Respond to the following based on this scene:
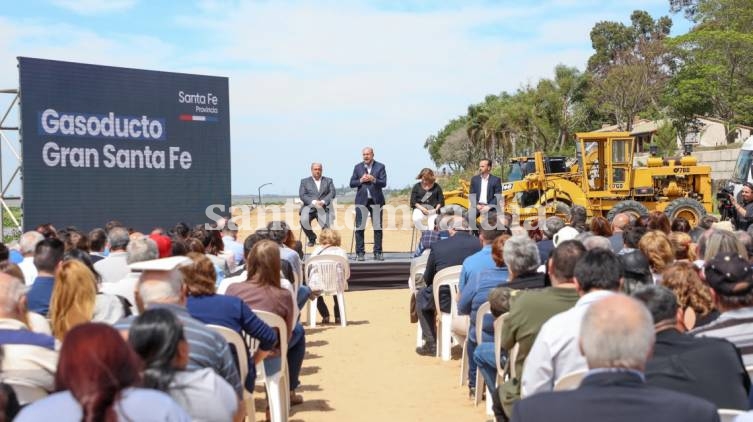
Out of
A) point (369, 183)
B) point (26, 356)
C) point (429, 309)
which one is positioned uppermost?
point (369, 183)

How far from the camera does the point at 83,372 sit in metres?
2.13

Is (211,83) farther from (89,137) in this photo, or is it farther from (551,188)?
(551,188)

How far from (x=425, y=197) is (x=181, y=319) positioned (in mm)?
8860

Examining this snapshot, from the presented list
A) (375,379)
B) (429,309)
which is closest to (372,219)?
(429,309)

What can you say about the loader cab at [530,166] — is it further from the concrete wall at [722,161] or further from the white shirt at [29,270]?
the white shirt at [29,270]

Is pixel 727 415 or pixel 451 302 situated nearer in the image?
pixel 727 415

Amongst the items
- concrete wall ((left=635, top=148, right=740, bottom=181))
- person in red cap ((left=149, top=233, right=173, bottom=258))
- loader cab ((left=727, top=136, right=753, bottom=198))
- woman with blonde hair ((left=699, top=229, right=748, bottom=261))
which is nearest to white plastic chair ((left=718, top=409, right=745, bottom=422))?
woman with blonde hair ((left=699, top=229, right=748, bottom=261))

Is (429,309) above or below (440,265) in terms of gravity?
below

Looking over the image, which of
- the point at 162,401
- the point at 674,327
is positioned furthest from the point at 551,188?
the point at 162,401

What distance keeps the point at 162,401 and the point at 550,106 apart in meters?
52.7

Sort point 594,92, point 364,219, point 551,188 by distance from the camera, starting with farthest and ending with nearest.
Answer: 1. point 594,92
2. point 551,188
3. point 364,219

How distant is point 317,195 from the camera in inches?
517

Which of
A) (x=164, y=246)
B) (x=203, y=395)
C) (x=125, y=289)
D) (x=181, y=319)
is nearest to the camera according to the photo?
(x=203, y=395)

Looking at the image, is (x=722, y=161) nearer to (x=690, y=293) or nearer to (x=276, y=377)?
(x=276, y=377)
